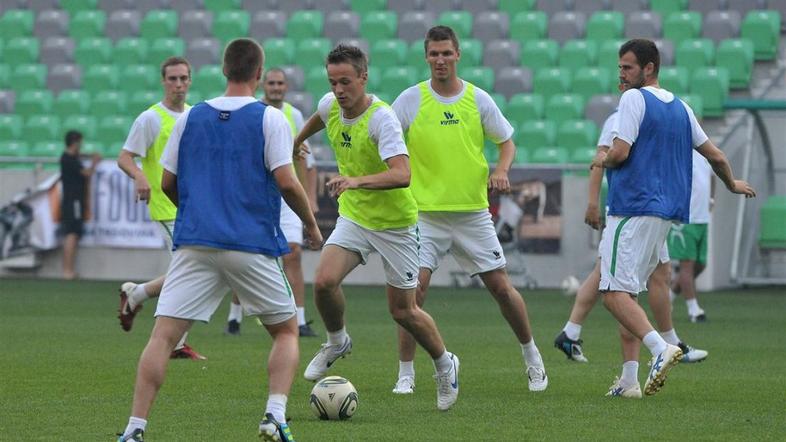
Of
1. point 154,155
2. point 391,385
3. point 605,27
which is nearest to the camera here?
point 391,385

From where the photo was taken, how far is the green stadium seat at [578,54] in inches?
952

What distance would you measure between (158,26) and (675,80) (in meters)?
9.09

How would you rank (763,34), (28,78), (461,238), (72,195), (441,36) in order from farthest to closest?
(28,78)
(763,34)
(72,195)
(461,238)
(441,36)

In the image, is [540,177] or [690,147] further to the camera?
[540,177]

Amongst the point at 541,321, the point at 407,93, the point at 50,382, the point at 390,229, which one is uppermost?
the point at 407,93

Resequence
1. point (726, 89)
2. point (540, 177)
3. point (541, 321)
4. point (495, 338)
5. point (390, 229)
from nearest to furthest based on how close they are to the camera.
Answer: point (390, 229)
point (495, 338)
point (541, 321)
point (540, 177)
point (726, 89)

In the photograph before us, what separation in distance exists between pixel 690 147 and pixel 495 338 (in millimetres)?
5118

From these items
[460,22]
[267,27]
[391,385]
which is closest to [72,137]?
[267,27]

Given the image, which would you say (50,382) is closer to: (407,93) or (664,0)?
(407,93)

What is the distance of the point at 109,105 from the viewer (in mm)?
25078

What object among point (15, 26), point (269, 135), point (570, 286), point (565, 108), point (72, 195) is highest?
point (269, 135)

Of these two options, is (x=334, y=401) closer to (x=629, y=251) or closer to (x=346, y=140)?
(x=346, y=140)

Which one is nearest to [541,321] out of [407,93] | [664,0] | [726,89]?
[407,93]

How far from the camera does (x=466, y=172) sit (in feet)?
32.0
